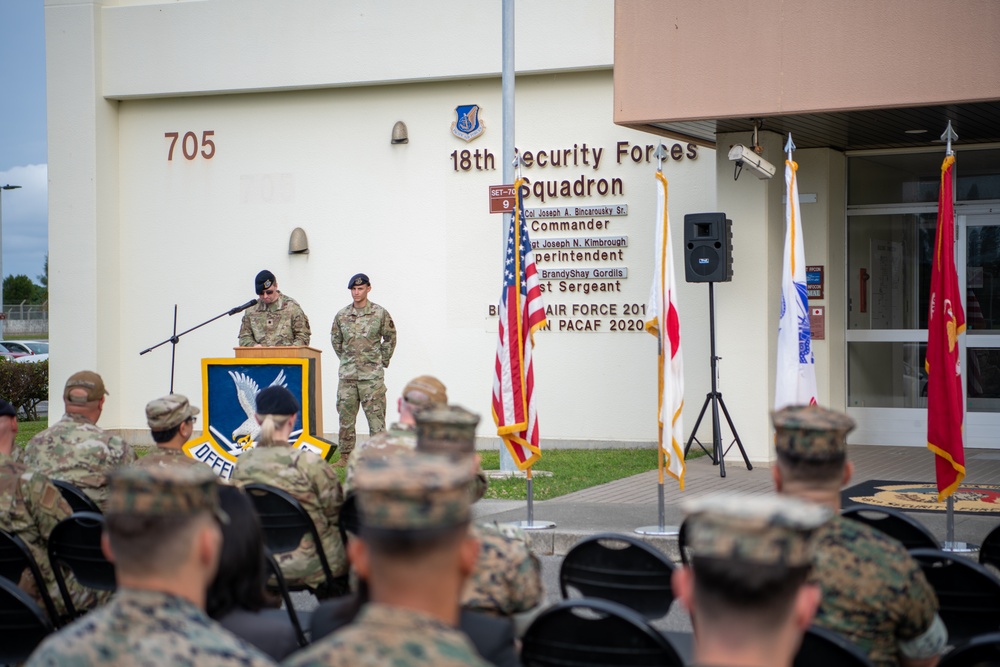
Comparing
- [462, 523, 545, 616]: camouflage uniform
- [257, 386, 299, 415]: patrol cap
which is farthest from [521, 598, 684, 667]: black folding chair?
[257, 386, 299, 415]: patrol cap

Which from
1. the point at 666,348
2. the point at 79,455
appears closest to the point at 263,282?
the point at 666,348

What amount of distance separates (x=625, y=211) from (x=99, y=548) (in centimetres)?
1011

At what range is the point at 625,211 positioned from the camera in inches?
560

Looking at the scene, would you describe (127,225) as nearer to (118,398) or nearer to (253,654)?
(118,398)

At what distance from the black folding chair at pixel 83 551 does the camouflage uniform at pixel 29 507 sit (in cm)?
15

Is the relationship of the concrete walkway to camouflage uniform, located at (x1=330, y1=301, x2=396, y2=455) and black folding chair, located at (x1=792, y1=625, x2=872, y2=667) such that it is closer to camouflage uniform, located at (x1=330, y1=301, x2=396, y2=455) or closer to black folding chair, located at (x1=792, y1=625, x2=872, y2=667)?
camouflage uniform, located at (x1=330, y1=301, x2=396, y2=455)

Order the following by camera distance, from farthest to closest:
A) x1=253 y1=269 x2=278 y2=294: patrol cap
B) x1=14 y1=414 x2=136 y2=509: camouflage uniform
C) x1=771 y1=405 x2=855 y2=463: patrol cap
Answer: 1. x1=253 y1=269 x2=278 y2=294: patrol cap
2. x1=14 y1=414 x2=136 y2=509: camouflage uniform
3. x1=771 y1=405 x2=855 y2=463: patrol cap

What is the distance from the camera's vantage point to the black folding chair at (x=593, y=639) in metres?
3.30

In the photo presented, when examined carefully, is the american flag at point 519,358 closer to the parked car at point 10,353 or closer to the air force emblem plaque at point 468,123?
the air force emblem plaque at point 468,123

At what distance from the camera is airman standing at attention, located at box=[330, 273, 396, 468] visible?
43.1 ft

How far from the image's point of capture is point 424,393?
6.10 metres

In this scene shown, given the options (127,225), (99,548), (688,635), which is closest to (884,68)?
(688,635)

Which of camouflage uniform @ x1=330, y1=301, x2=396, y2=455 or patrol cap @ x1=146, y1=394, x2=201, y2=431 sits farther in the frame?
camouflage uniform @ x1=330, y1=301, x2=396, y2=455

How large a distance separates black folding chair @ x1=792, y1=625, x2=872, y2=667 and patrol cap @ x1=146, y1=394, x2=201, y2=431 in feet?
12.3
